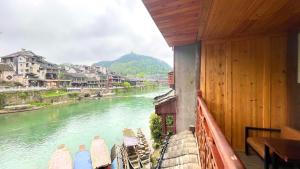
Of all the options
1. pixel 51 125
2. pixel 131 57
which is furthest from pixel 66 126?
pixel 131 57

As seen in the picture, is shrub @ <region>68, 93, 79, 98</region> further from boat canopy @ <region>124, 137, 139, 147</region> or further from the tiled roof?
boat canopy @ <region>124, 137, 139, 147</region>

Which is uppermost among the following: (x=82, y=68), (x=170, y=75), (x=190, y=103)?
(x=82, y=68)

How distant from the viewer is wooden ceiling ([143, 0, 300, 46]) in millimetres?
1976

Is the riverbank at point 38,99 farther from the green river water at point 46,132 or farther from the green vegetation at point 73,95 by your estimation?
the green river water at point 46,132

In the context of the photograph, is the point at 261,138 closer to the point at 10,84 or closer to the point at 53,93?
the point at 53,93

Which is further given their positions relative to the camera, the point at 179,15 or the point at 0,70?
the point at 0,70

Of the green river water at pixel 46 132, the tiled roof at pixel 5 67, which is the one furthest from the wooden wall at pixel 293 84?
the tiled roof at pixel 5 67

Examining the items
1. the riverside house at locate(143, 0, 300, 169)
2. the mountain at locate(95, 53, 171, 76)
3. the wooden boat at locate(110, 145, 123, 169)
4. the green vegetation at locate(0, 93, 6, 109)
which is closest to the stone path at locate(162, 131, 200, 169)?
the riverside house at locate(143, 0, 300, 169)

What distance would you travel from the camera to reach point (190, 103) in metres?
5.08

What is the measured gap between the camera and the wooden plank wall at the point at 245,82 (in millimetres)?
2998

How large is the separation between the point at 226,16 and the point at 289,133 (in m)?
1.84

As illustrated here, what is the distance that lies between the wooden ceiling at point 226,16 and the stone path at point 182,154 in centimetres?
228

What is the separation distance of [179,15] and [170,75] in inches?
183

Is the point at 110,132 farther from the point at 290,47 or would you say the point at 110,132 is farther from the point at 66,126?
the point at 290,47
